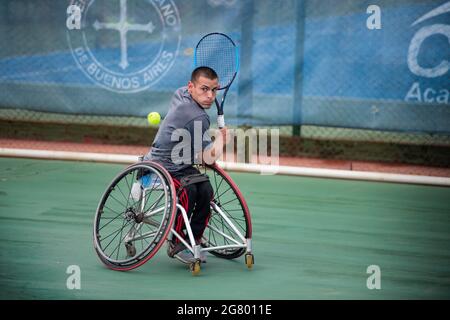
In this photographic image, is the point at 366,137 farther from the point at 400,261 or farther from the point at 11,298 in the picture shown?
the point at 11,298

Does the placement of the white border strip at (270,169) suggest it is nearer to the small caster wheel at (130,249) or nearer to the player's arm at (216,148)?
the small caster wheel at (130,249)

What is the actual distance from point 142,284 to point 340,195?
3116mm

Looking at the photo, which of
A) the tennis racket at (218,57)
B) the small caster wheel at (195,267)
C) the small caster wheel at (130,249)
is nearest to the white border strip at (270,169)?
the tennis racket at (218,57)

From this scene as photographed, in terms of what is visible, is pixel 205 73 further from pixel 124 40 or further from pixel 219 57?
pixel 124 40

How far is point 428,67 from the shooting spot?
8750mm

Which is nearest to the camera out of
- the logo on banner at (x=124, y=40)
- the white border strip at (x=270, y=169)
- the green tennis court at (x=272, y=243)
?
the green tennis court at (x=272, y=243)

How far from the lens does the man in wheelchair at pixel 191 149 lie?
561cm

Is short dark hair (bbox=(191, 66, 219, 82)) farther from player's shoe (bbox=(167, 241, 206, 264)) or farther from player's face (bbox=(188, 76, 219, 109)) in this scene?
player's shoe (bbox=(167, 241, 206, 264))

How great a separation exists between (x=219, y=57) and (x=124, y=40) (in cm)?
352

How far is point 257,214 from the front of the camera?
24.2ft

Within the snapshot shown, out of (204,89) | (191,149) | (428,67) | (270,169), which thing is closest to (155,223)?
(191,149)

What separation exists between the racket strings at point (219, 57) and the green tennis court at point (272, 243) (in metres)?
1.17

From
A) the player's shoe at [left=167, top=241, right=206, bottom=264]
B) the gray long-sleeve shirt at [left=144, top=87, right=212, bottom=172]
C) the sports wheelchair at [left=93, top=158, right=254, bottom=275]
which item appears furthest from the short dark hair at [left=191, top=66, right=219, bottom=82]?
the player's shoe at [left=167, top=241, right=206, bottom=264]
